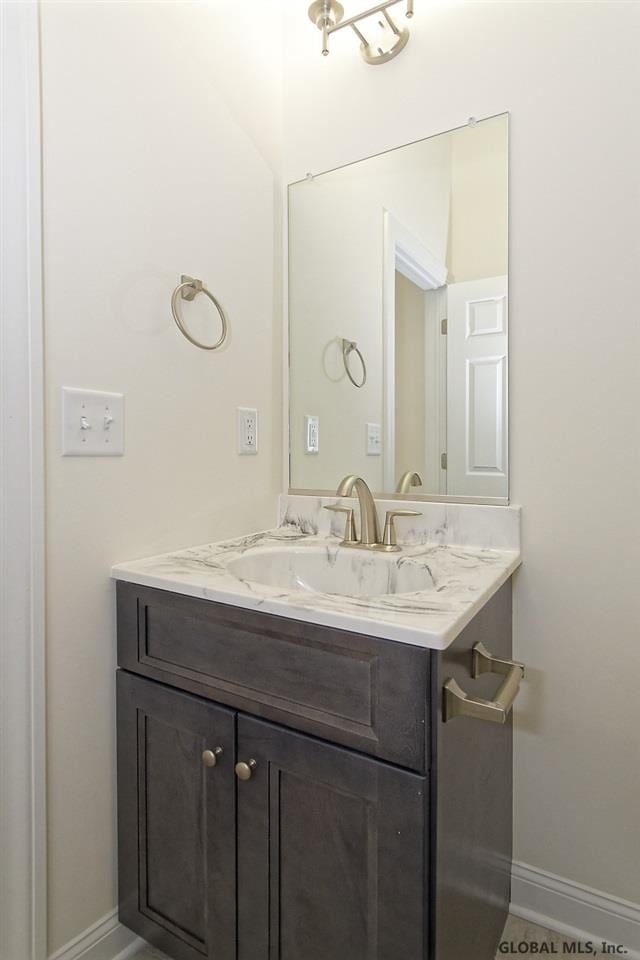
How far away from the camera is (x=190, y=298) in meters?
1.18

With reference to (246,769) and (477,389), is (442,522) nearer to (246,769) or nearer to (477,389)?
(477,389)

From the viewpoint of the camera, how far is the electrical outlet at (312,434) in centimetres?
150

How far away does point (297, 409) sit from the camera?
1.53m

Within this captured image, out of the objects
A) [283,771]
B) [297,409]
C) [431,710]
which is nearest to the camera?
[431,710]

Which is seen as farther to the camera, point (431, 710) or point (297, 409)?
point (297, 409)

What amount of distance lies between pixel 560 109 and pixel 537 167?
4.5 inches

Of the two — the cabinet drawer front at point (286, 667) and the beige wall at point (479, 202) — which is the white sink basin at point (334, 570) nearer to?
the cabinet drawer front at point (286, 667)

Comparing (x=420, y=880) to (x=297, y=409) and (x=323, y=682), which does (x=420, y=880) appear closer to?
(x=323, y=682)

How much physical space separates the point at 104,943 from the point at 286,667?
0.75 meters

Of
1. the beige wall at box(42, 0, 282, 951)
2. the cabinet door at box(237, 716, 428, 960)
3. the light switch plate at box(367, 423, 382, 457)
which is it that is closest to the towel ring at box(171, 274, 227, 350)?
the beige wall at box(42, 0, 282, 951)

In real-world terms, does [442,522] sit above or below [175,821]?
above

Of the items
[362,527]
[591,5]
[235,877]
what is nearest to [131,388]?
[362,527]

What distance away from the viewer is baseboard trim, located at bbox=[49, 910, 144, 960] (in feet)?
3.20

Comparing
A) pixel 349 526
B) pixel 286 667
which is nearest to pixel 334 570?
pixel 349 526
